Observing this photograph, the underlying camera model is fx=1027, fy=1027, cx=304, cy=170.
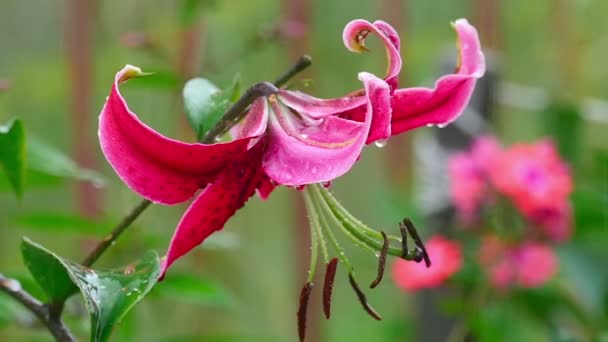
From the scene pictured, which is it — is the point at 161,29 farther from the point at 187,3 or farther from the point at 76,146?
the point at 187,3

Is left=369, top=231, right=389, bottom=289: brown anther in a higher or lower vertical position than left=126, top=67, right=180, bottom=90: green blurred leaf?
higher

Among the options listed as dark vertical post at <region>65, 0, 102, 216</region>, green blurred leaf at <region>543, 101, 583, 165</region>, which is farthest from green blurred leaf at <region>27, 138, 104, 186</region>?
dark vertical post at <region>65, 0, 102, 216</region>

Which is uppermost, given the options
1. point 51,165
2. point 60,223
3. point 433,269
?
point 51,165

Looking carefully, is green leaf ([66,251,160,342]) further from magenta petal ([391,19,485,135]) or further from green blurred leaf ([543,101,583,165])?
green blurred leaf ([543,101,583,165])

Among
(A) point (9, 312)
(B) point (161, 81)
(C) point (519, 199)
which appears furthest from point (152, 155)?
(C) point (519, 199)

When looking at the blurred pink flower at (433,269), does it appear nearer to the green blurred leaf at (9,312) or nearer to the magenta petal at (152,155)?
the green blurred leaf at (9,312)

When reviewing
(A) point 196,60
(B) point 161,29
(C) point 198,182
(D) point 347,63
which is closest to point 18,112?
(B) point 161,29

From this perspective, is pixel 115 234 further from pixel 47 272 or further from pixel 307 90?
pixel 307 90
